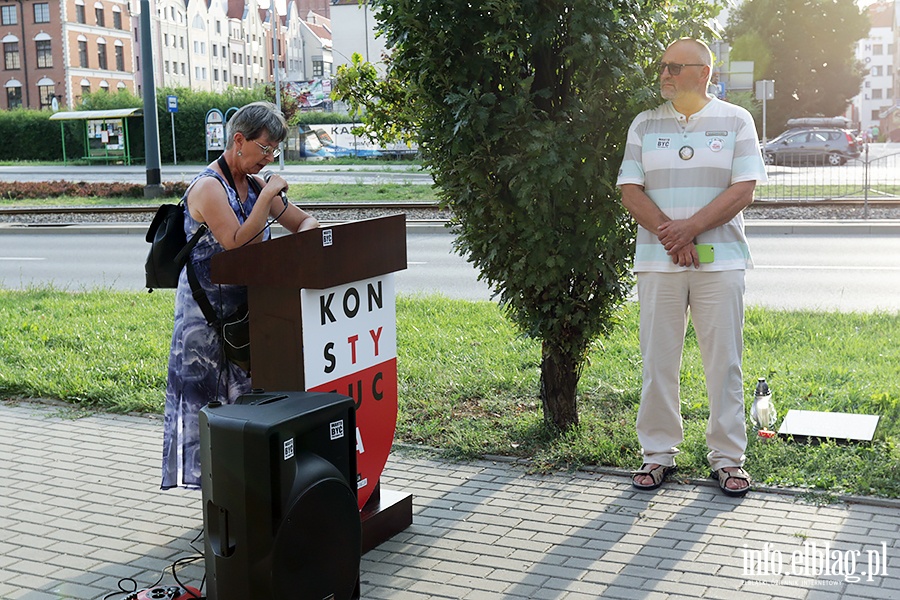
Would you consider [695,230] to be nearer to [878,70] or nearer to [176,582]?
[176,582]

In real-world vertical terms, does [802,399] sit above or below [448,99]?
below

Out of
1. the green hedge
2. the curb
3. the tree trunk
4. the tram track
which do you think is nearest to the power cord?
the tree trunk

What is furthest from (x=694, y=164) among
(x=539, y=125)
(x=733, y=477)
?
(x=733, y=477)

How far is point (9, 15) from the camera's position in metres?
77.9

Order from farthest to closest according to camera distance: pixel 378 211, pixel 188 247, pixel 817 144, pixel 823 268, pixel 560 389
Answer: pixel 817 144, pixel 378 211, pixel 823 268, pixel 560 389, pixel 188 247

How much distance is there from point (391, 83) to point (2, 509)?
3207mm

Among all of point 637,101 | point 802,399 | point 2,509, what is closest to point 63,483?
point 2,509

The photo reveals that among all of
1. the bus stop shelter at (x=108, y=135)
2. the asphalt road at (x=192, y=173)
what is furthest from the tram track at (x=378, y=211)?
the bus stop shelter at (x=108, y=135)

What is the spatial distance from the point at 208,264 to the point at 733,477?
2740 mm

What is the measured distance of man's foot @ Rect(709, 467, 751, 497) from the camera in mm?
4930

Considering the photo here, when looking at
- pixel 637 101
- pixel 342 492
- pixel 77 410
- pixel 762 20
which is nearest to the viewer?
pixel 342 492

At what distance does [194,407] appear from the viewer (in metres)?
4.53

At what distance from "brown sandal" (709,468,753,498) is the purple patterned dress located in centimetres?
241

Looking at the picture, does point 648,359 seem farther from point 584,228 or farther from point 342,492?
point 342,492
